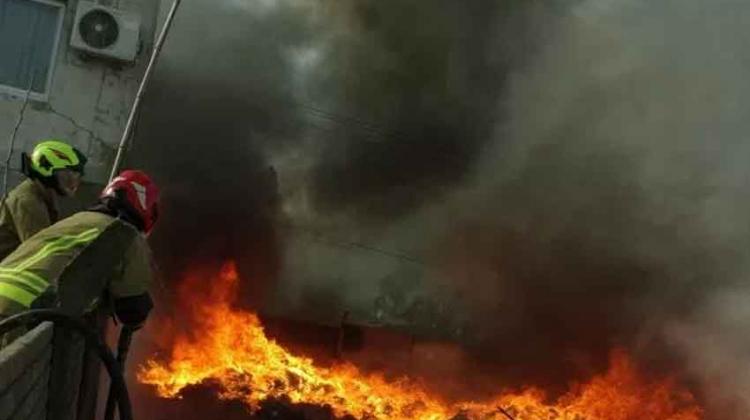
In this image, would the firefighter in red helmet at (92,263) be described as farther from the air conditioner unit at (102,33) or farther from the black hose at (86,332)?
the air conditioner unit at (102,33)

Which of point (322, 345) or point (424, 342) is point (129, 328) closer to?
point (322, 345)

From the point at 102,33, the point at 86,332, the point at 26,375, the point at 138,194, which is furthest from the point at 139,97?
the point at 26,375

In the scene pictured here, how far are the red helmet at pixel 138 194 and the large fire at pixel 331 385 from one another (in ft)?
20.0

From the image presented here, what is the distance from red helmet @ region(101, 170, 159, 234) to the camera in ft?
10.7

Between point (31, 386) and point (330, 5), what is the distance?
963cm

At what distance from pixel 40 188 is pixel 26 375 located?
240 centimetres

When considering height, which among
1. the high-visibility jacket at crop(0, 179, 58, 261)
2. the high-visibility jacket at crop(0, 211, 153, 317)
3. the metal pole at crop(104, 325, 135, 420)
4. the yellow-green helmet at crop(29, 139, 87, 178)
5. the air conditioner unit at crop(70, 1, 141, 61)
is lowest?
the metal pole at crop(104, 325, 135, 420)

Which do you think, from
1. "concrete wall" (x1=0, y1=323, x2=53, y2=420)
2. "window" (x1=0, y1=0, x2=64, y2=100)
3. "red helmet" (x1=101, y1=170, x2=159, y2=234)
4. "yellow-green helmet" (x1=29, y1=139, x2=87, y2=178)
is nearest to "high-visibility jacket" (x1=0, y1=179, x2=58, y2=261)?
"yellow-green helmet" (x1=29, y1=139, x2=87, y2=178)

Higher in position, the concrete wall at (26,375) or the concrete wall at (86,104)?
the concrete wall at (86,104)

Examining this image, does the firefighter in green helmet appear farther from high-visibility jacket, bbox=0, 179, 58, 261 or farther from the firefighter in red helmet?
the firefighter in red helmet

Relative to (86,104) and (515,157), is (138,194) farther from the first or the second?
(515,157)

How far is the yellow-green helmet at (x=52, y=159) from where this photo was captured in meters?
4.17

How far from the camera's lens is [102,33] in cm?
808

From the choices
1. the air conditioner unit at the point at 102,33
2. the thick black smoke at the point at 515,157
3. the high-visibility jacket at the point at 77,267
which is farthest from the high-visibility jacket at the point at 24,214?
the thick black smoke at the point at 515,157
